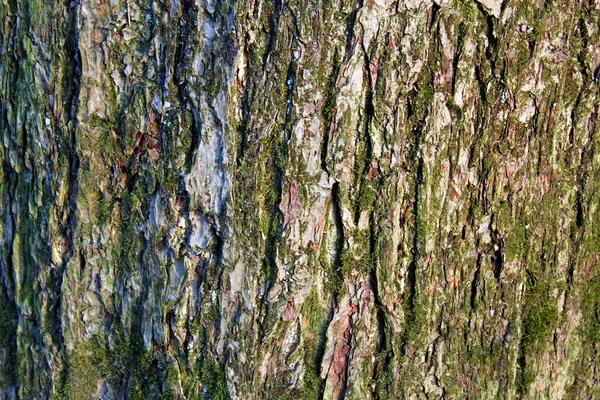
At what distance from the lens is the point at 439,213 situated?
190cm

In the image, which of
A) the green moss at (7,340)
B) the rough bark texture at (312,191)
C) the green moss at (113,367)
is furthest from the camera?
the green moss at (7,340)

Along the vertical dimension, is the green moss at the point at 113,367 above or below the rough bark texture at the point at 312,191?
below

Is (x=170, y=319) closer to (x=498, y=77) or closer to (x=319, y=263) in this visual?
(x=319, y=263)

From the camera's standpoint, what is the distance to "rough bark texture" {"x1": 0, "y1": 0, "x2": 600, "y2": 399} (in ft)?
5.97

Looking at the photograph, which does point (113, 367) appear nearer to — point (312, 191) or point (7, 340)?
point (7, 340)

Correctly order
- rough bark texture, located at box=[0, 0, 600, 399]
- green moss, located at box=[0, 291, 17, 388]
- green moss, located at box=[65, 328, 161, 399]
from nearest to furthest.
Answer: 1. rough bark texture, located at box=[0, 0, 600, 399]
2. green moss, located at box=[65, 328, 161, 399]
3. green moss, located at box=[0, 291, 17, 388]

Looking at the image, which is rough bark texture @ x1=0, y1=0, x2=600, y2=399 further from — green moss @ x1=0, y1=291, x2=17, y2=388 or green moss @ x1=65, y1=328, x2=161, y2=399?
green moss @ x1=0, y1=291, x2=17, y2=388

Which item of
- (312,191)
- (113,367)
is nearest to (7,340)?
(113,367)

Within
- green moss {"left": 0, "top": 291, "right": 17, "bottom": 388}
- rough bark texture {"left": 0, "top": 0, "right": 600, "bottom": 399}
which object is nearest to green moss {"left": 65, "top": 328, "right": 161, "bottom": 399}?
rough bark texture {"left": 0, "top": 0, "right": 600, "bottom": 399}

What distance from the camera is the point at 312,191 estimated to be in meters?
1.85

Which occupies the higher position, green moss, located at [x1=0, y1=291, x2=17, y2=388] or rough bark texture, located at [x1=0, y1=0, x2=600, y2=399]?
rough bark texture, located at [x1=0, y1=0, x2=600, y2=399]

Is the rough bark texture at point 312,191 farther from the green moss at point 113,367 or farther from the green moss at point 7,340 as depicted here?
the green moss at point 7,340

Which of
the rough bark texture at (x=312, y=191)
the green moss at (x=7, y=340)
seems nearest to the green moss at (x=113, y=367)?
the rough bark texture at (x=312, y=191)

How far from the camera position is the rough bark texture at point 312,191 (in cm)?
182
